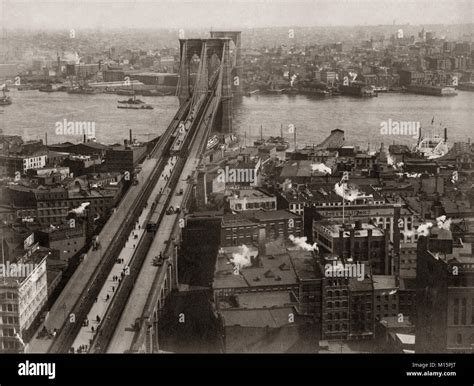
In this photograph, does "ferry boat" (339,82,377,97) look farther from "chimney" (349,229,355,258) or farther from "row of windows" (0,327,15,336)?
"row of windows" (0,327,15,336)

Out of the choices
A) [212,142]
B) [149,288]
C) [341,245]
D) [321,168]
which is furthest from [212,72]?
[149,288]

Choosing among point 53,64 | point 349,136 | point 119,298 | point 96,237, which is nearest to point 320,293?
point 119,298

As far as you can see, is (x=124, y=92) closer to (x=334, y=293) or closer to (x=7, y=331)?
(x=334, y=293)

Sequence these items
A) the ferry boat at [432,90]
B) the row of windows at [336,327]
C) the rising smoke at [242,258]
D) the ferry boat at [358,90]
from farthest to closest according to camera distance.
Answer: the ferry boat at [358,90]
the ferry boat at [432,90]
the rising smoke at [242,258]
the row of windows at [336,327]

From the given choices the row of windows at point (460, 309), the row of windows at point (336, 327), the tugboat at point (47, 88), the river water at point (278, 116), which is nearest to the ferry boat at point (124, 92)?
the river water at point (278, 116)

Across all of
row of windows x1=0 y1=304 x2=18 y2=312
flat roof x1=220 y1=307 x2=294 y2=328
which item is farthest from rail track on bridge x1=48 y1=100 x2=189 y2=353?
flat roof x1=220 y1=307 x2=294 y2=328

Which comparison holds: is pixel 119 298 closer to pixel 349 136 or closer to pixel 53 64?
pixel 349 136

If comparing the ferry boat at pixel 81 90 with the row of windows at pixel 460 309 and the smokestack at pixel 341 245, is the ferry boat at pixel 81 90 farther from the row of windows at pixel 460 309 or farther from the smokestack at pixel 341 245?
the row of windows at pixel 460 309
